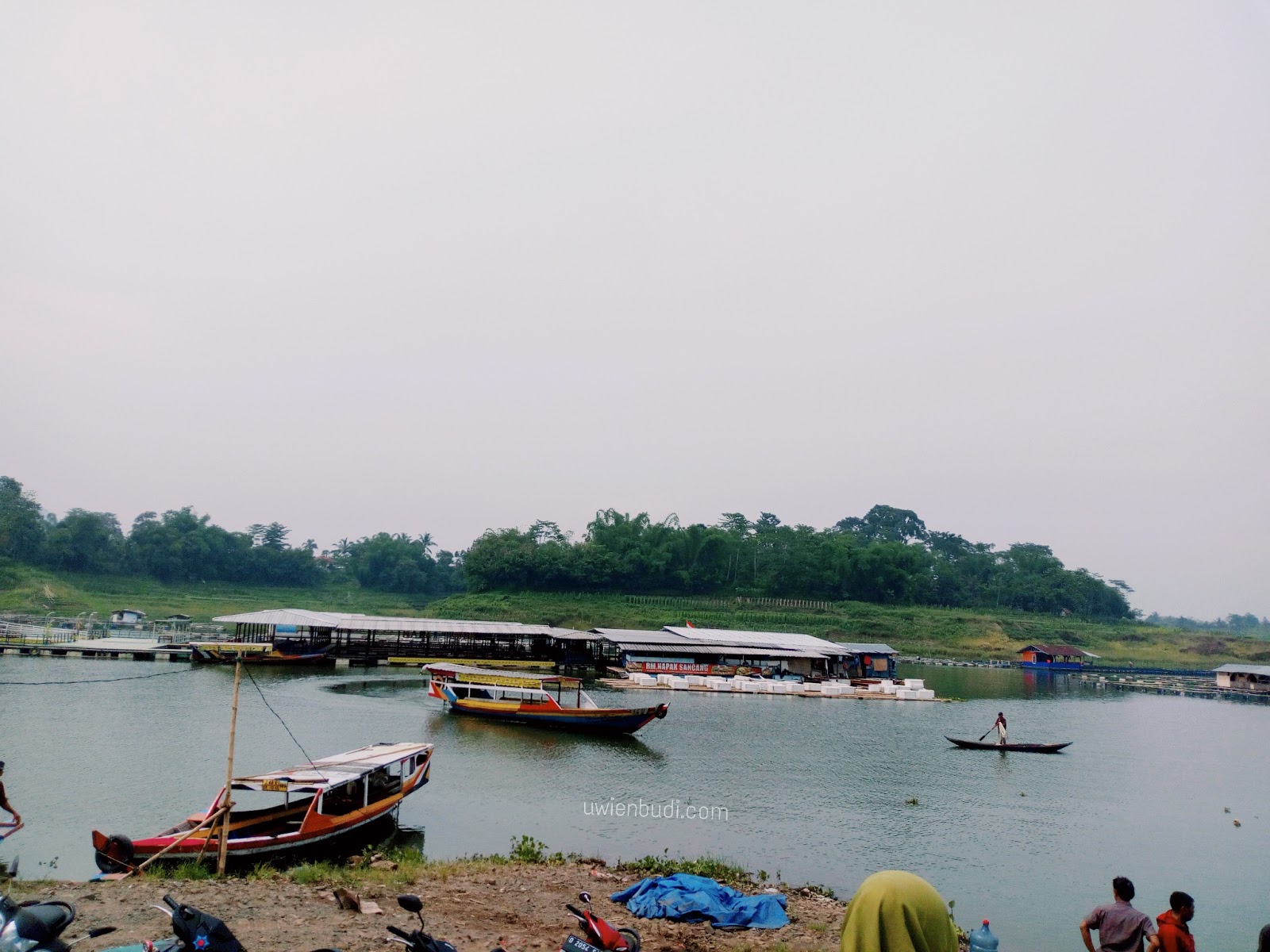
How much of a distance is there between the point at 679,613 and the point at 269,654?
4326 centimetres

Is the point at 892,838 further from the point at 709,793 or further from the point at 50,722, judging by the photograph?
the point at 50,722

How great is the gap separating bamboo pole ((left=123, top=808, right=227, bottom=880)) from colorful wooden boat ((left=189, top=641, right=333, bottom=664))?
3138cm

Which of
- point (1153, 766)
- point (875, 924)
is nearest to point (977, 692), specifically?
point (1153, 766)

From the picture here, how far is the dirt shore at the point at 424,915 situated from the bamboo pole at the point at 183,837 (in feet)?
1.49

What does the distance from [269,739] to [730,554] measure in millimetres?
80649

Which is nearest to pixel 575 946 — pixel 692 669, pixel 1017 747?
pixel 1017 747

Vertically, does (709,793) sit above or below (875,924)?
below

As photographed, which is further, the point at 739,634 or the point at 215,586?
A: the point at 215,586

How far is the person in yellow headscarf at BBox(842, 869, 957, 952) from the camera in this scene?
432cm

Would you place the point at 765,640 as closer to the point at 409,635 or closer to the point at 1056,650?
the point at 409,635

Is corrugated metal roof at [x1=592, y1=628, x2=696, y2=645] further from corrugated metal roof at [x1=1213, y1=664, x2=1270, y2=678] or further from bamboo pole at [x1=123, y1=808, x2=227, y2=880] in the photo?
corrugated metal roof at [x1=1213, y1=664, x2=1270, y2=678]

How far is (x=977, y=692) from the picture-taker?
5144 cm

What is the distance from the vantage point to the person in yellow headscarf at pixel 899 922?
4.32m

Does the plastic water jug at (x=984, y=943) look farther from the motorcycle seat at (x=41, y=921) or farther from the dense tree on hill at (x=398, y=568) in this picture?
the dense tree on hill at (x=398, y=568)
